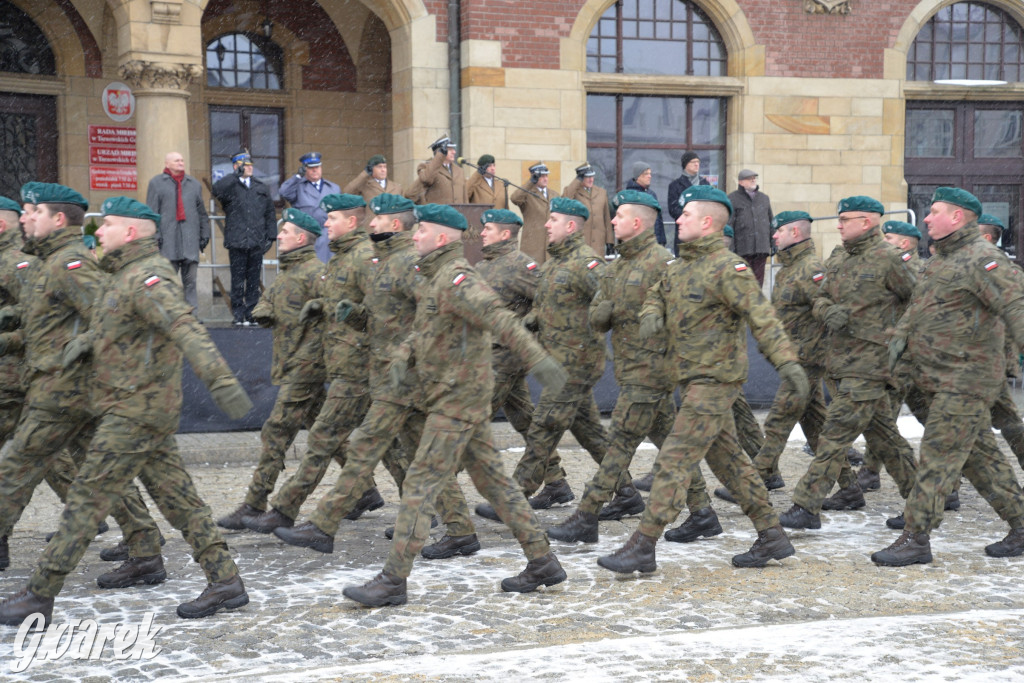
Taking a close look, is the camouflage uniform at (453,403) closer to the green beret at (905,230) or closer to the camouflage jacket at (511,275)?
the camouflage jacket at (511,275)

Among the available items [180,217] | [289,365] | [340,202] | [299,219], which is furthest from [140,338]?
[180,217]

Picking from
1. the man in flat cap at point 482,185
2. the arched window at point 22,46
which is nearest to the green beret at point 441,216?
the man in flat cap at point 482,185

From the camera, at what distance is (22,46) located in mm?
17734

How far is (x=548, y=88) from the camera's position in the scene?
16906 millimetres

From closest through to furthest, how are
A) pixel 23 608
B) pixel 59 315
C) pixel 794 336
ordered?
pixel 23 608, pixel 59 315, pixel 794 336

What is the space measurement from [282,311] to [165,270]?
2.24 metres

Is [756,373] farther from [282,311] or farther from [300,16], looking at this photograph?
[300,16]

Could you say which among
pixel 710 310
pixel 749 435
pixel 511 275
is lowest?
pixel 749 435

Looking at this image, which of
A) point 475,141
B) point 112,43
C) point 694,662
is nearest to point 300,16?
point 112,43

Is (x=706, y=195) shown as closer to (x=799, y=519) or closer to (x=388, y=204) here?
(x=388, y=204)

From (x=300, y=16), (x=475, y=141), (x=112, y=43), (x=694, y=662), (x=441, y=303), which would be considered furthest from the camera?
(x=300, y=16)

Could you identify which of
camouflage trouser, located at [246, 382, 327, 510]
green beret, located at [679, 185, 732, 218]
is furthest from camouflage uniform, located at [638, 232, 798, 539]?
camouflage trouser, located at [246, 382, 327, 510]

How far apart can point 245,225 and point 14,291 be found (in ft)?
19.1

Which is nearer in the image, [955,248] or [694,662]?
[694,662]
